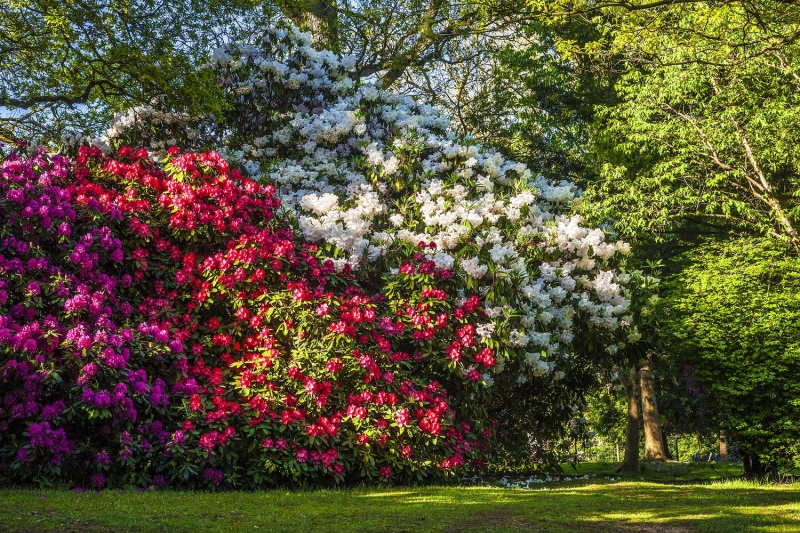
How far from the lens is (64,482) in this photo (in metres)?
6.86

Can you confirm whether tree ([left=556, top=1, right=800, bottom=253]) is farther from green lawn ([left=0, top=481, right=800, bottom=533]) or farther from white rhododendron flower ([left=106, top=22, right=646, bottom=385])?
green lawn ([left=0, top=481, right=800, bottom=533])

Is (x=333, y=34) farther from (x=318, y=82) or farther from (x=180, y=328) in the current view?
(x=180, y=328)

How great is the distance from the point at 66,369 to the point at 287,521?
8.72ft

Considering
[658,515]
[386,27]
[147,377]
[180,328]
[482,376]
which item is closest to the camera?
[658,515]

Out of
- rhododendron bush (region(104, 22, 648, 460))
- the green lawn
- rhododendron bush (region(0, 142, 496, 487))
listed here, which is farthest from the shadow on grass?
rhododendron bush (region(104, 22, 648, 460))

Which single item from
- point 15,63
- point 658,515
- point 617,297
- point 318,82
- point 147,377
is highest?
point 15,63

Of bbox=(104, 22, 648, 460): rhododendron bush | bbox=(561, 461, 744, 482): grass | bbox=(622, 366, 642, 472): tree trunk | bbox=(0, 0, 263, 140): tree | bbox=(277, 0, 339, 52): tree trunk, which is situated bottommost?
bbox=(561, 461, 744, 482): grass

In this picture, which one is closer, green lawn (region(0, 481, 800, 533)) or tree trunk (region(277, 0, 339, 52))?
green lawn (region(0, 481, 800, 533))

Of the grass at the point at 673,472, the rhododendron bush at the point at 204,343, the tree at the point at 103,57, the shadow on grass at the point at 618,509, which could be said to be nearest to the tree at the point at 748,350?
the shadow on grass at the point at 618,509

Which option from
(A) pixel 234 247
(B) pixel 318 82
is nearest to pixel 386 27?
(B) pixel 318 82

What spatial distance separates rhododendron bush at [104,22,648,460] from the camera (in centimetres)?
919

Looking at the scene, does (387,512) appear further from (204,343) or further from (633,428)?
(633,428)

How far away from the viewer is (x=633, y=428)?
17609mm

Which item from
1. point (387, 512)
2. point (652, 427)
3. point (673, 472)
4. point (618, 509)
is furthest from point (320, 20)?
point (652, 427)
